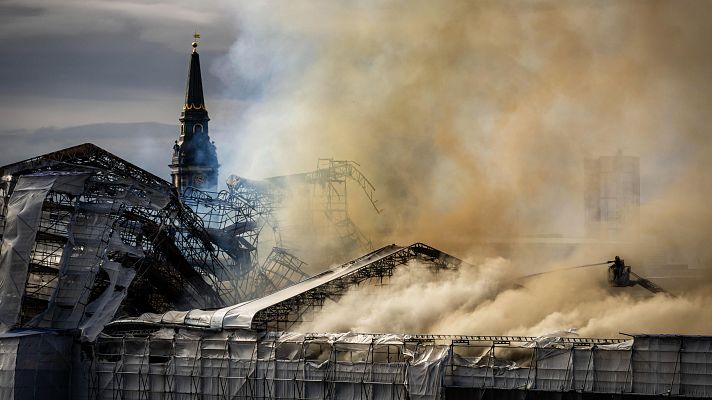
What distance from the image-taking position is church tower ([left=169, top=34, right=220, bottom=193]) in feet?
539

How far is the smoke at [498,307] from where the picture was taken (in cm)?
9419

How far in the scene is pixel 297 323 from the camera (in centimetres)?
9788

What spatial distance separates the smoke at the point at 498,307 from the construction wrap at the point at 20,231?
64.8ft

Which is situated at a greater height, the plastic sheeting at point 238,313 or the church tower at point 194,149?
the church tower at point 194,149

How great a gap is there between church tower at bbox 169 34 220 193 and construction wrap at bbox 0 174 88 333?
58840 mm

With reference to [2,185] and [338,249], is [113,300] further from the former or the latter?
[338,249]

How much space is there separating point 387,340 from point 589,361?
1251 centimetres

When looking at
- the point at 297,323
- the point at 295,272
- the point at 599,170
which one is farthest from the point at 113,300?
the point at 599,170

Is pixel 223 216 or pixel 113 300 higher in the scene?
pixel 223 216

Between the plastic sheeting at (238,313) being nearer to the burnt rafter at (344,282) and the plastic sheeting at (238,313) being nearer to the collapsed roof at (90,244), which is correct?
the burnt rafter at (344,282)

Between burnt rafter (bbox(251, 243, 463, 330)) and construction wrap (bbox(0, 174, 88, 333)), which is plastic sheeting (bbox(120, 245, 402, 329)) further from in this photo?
construction wrap (bbox(0, 174, 88, 333))

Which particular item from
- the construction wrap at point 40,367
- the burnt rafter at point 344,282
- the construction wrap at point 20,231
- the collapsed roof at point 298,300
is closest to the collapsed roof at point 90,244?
the construction wrap at point 20,231

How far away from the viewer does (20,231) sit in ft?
329

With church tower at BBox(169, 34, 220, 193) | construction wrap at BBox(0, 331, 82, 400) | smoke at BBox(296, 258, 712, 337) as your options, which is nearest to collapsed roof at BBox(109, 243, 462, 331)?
smoke at BBox(296, 258, 712, 337)
